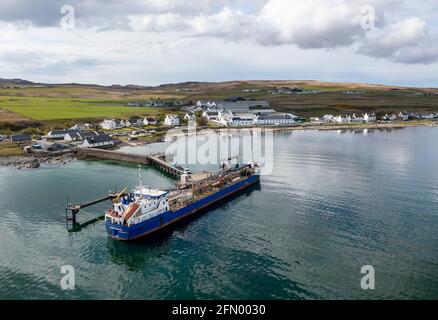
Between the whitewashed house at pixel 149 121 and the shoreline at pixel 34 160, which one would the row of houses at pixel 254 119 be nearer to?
the whitewashed house at pixel 149 121

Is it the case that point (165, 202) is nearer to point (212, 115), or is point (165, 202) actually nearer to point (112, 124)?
point (112, 124)

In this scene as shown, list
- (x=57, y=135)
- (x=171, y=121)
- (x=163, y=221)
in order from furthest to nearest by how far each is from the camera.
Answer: (x=171, y=121)
(x=57, y=135)
(x=163, y=221)

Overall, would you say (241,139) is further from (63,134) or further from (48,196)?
(48,196)

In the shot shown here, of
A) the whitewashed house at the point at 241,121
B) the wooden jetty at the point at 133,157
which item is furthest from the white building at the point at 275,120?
the wooden jetty at the point at 133,157

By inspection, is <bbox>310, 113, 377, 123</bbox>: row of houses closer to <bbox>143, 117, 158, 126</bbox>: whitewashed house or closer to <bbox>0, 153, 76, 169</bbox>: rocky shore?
<bbox>143, 117, 158, 126</bbox>: whitewashed house

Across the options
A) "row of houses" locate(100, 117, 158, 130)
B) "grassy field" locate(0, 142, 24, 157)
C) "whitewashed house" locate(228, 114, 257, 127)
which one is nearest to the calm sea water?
"grassy field" locate(0, 142, 24, 157)

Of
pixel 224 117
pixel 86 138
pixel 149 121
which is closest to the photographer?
pixel 86 138

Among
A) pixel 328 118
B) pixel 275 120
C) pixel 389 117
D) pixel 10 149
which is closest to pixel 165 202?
pixel 10 149
